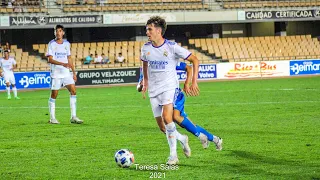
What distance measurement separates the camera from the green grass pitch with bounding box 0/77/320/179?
8156 mm

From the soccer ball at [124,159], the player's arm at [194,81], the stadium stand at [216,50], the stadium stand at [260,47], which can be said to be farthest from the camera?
the stadium stand at [260,47]

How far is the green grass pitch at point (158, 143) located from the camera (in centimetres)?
816

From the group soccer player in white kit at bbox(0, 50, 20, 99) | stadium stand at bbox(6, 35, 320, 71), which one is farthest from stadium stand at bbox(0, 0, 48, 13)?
soccer player in white kit at bbox(0, 50, 20, 99)

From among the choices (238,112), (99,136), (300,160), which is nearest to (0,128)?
(99,136)

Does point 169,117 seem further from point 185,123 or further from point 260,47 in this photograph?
point 260,47

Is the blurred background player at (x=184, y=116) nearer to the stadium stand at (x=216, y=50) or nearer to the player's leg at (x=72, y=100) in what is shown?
the player's leg at (x=72, y=100)

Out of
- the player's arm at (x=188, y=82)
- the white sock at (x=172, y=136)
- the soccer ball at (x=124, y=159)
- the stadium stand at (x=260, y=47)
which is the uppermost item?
the stadium stand at (x=260, y=47)

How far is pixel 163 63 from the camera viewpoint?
353 inches

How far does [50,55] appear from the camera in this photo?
15422 mm

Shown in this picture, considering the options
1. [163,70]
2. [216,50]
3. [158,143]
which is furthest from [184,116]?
[216,50]

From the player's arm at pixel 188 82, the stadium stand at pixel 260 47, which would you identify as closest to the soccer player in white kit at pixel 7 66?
the stadium stand at pixel 260 47

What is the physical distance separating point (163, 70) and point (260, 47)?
125 feet

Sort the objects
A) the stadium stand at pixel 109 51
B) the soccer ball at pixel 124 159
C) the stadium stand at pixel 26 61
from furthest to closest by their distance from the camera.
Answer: the stadium stand at pixel 109 51 < the stadium stand at pixel 26 61 < the soccer ball at pixel 124 159

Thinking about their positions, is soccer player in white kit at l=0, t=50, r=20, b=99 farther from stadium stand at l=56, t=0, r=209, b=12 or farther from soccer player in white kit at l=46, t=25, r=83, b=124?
soccer player in white kit at l=46, t=25, r=83, b=124
